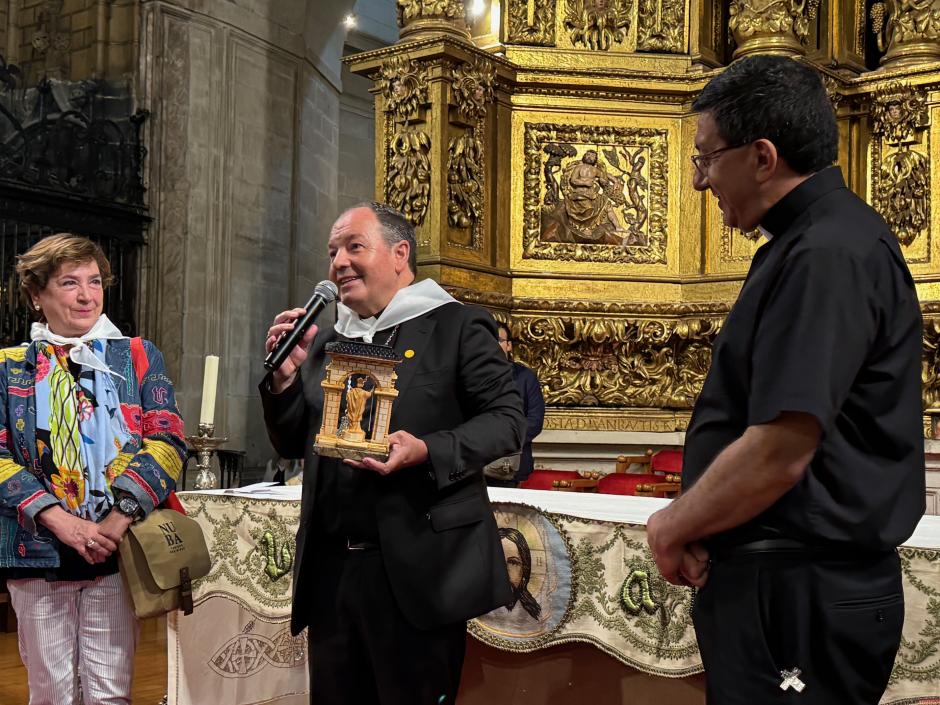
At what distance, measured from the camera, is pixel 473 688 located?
3576 mm

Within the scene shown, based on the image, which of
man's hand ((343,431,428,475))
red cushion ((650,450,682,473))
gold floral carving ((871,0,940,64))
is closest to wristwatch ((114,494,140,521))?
man's hand ((343,431,428,475))

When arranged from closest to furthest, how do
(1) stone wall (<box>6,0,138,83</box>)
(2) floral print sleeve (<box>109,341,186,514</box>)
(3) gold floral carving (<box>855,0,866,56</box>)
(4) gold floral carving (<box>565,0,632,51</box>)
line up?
(2) floral print sleeve (<box>109,341,186,514</box>), (4) gold floral carving (<box>565,0,632,51</box>), (3) gold floral carving (<box>855,0,866,56</box>), (1) stone wall (<box>6,0,138,83</box>)

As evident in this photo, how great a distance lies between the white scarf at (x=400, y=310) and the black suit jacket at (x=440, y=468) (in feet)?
0.09

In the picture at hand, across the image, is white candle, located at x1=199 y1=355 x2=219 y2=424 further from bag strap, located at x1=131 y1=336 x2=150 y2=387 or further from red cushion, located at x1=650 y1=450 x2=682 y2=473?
red cushion, located at x1=650 y1=450 x2=682 y2=473

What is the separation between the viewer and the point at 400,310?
2635 mm

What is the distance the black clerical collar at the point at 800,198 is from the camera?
1774mm

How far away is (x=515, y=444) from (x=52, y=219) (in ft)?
24.5

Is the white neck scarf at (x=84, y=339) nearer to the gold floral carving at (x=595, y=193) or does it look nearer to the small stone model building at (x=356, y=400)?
the small stone model building at (x=356, y=400)

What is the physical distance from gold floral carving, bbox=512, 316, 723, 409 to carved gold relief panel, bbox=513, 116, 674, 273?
1.19ft

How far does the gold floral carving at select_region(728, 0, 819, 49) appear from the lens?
6.33m

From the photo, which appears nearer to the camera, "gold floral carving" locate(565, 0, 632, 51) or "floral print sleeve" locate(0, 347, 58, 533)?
"floral print sleeve" locate(0, 347, 58, 533)

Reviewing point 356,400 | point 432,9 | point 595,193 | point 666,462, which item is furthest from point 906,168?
point 356,400

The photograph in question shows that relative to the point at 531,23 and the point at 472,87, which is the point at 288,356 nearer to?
the point at 472,87

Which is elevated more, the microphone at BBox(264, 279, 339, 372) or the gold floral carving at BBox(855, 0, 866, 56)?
the gold floral carving at BBox(855, 0, 866, 56)
